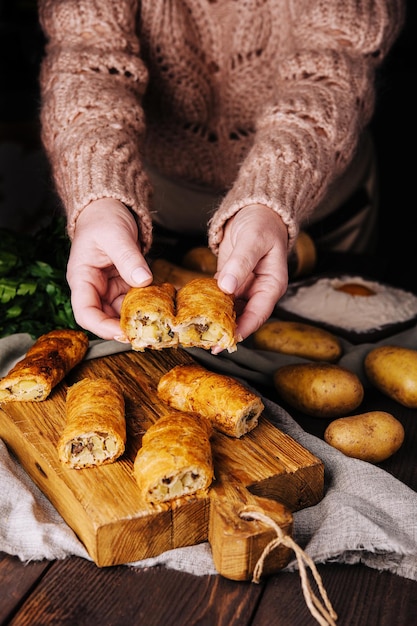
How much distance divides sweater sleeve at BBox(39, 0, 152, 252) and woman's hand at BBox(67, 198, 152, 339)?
0.05 m

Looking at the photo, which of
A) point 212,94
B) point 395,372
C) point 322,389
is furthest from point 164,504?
point 212,94

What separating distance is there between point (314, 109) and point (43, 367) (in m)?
1.05

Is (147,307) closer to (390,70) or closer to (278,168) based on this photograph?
(278,168)

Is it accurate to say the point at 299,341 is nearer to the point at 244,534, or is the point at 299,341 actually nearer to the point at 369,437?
the point at 369,437

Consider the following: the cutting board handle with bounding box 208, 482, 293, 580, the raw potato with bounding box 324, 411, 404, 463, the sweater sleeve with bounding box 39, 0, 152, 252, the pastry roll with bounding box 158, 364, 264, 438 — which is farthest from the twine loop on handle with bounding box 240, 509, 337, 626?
the sweater sleeve with bounding box 39, 0, 152, 252

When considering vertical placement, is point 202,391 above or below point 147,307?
below

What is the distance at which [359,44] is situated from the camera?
2416 millimetres

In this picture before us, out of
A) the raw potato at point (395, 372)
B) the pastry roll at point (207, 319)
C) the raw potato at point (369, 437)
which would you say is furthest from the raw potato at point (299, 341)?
the pastry roll at point (207, 319)

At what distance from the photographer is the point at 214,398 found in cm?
175

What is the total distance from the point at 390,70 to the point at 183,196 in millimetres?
2415

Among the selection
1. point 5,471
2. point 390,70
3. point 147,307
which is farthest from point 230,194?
point 390,70

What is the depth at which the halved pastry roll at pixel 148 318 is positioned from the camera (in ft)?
5.83

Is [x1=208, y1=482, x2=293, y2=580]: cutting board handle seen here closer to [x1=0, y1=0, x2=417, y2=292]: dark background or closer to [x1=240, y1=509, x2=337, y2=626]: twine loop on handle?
[x1=240, y1=509, x2=337, y2=626]: twine loop on handle

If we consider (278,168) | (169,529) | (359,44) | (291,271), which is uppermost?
(359,44)
